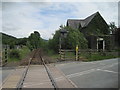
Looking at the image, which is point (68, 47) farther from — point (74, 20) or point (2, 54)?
point (74, 20)

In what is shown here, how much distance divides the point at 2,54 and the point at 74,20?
38.9m

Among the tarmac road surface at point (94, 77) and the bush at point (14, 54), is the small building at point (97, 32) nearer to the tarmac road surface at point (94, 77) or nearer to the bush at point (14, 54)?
the bush at point (14, 54)

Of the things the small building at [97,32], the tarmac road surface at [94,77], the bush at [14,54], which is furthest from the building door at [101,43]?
the tarmac road surface at [94,77]

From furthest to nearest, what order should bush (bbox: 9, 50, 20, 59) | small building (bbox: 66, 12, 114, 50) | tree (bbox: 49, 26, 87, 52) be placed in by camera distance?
1. small building (bbox: 66, 12, 114, 50)
2. tree (bbox: 49, 26, 87, 52)
3. bush (bbox: 9, 50, 20, 59)

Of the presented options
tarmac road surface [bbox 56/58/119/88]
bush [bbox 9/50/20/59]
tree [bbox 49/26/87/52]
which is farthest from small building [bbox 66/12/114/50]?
tarmac road surface [bbox 56/58/119/88]

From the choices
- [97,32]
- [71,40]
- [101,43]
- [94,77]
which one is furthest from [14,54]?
[97,32]

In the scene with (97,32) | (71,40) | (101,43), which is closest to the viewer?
(71,40)

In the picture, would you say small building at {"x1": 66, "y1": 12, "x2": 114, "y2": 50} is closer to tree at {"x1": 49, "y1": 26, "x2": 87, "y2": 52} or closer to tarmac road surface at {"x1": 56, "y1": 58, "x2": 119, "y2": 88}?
tree at {"x1": 49, "y1": 26, "x2": 87, "y2": 52}

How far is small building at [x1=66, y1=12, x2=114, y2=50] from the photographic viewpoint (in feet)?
124

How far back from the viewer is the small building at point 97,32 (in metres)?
37.7

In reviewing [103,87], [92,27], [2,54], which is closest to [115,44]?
[92,27]

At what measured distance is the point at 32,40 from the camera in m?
73.9

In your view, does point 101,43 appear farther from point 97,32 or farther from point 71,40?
point 71,40

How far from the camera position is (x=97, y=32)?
1667 inches
